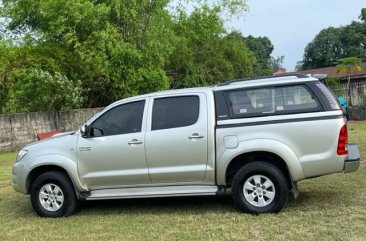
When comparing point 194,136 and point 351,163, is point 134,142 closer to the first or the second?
point 194,136

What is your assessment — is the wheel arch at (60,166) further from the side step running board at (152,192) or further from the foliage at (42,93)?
the foliage at (42,93)

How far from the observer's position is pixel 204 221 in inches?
276

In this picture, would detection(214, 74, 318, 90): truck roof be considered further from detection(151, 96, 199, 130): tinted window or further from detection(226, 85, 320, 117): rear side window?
detection(151, 96, 199, 130): tinted window

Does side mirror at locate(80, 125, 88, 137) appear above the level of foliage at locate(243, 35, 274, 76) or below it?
below

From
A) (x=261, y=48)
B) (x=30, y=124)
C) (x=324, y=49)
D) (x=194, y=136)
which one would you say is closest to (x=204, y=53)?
(x=30, y=124)

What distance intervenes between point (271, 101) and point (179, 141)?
139cm

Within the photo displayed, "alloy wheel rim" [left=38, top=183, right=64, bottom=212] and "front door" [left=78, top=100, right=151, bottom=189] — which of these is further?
"alloy wheel rim" [left=38, top=183, right=64, bottom=212]

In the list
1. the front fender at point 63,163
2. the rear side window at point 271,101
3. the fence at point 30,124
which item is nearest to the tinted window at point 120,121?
the front fender at point 63,163

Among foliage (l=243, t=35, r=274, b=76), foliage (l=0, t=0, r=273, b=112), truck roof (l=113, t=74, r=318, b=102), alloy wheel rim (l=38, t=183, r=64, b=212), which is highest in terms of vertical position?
foliage (l=243, t=35, r=274, b=76)

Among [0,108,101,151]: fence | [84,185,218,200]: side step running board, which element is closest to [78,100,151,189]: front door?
[84,185,218,200]: side step running board

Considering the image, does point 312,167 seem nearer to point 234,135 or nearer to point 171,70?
point 234,135

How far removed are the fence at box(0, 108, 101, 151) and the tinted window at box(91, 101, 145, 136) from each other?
1344cm

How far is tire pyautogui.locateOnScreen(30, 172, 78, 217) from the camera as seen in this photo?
25.9 ft

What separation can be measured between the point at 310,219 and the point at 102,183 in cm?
302
